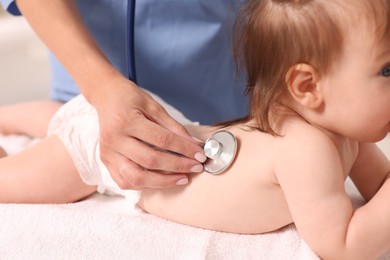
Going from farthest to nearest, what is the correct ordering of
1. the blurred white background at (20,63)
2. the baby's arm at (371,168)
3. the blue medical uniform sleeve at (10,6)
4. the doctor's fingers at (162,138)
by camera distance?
the blurred white background at (20,63) → the blue medical uniform sleeve at (10,6) → the baby's arm at (371,168) → the doctor's fingers at (162,138)

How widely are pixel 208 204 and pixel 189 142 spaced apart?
0.11 metres

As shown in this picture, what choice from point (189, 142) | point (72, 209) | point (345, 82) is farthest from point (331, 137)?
point (72, 209)

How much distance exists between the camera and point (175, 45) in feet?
4.49

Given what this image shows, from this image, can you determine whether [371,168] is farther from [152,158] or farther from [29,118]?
[29,118]

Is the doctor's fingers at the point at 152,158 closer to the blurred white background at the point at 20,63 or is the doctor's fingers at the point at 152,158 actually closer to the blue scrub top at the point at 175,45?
the blue scrub top at the point at 175,45

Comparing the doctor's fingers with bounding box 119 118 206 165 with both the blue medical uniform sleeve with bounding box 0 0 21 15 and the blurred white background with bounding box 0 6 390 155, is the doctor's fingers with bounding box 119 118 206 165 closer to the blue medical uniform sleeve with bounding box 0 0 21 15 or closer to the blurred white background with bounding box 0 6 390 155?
the blue medical uniform sleeve with bounding box 0 0 21 15

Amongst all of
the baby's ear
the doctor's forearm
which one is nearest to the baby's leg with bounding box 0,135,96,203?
the doctor's forearm

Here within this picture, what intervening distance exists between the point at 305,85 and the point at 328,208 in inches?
7.0

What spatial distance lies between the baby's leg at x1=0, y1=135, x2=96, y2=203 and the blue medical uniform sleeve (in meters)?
0.35

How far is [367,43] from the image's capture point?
0.83 m

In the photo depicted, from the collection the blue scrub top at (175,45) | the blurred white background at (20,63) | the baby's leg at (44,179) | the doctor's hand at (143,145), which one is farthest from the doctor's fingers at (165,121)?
the blurred white background at (20,63)

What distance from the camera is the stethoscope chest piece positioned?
37.7 inches

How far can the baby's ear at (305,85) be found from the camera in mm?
875

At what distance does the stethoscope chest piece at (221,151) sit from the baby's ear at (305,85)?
0.41ft
